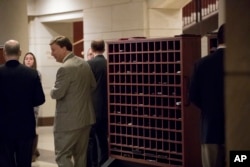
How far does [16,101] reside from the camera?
471cm

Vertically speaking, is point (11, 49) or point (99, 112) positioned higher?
point (11, 49)

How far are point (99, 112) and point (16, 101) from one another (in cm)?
159

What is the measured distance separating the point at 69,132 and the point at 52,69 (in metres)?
6.49

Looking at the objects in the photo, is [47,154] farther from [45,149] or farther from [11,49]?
[11,49]

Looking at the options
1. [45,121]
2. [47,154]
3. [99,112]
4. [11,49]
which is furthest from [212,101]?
[45,121]

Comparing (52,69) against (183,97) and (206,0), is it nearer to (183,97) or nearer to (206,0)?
(206,0)

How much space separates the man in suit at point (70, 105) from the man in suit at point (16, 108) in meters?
0.26

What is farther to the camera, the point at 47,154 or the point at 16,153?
the point at 47,154

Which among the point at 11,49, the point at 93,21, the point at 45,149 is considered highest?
the point at 93,21

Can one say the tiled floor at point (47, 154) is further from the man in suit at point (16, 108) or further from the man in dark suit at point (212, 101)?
the man in dark suit at point (212, 101)

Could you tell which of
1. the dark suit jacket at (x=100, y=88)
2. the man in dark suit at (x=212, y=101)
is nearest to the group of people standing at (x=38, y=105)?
the dark suit jacket at (x=100, y=88)

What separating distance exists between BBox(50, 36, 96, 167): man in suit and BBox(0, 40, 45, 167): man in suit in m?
0.26

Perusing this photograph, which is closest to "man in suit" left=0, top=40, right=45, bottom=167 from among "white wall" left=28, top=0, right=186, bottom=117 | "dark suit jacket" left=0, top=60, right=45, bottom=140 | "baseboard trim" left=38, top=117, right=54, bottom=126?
"dark suit jacket" left=0, top=60, right=45, bottom=140

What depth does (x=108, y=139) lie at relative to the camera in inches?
246
